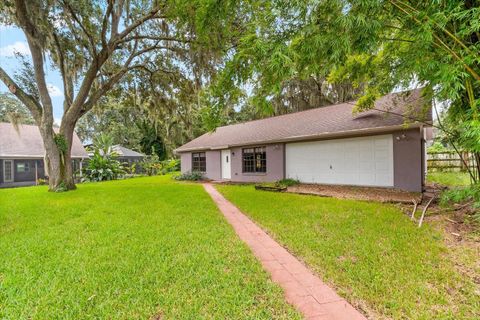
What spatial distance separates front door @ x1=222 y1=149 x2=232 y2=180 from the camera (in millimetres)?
15398

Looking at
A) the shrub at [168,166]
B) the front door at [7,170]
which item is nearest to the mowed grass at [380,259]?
the shrub at [168,166]

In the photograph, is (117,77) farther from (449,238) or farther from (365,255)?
(449,238)

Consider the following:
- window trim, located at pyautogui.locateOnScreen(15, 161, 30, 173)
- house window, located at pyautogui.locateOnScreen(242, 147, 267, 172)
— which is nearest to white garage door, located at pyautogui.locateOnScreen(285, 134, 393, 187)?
house window, located at pyautogui.locateOnScreen(242, 147, 267, 172)

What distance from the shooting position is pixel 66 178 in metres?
11.3

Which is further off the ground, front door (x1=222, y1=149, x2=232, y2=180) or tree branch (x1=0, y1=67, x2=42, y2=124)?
tree branch (x1=0, y1=67, x2=42, y2=124)

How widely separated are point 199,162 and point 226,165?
2854mm

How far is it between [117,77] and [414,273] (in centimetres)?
1218

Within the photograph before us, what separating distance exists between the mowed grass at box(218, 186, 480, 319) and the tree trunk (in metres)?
9.68

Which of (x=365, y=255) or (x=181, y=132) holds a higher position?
(x=181, y=132)

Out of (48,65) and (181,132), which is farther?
(181,132)

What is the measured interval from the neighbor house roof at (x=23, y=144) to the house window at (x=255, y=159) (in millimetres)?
13674

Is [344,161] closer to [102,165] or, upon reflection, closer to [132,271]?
[132,271]

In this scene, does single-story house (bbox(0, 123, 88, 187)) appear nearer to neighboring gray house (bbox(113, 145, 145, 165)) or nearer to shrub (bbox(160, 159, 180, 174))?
neighboring gray house (bbox(113, 145, 145, 165))

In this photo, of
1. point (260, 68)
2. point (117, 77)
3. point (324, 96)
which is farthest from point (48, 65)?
point (324, 96)
